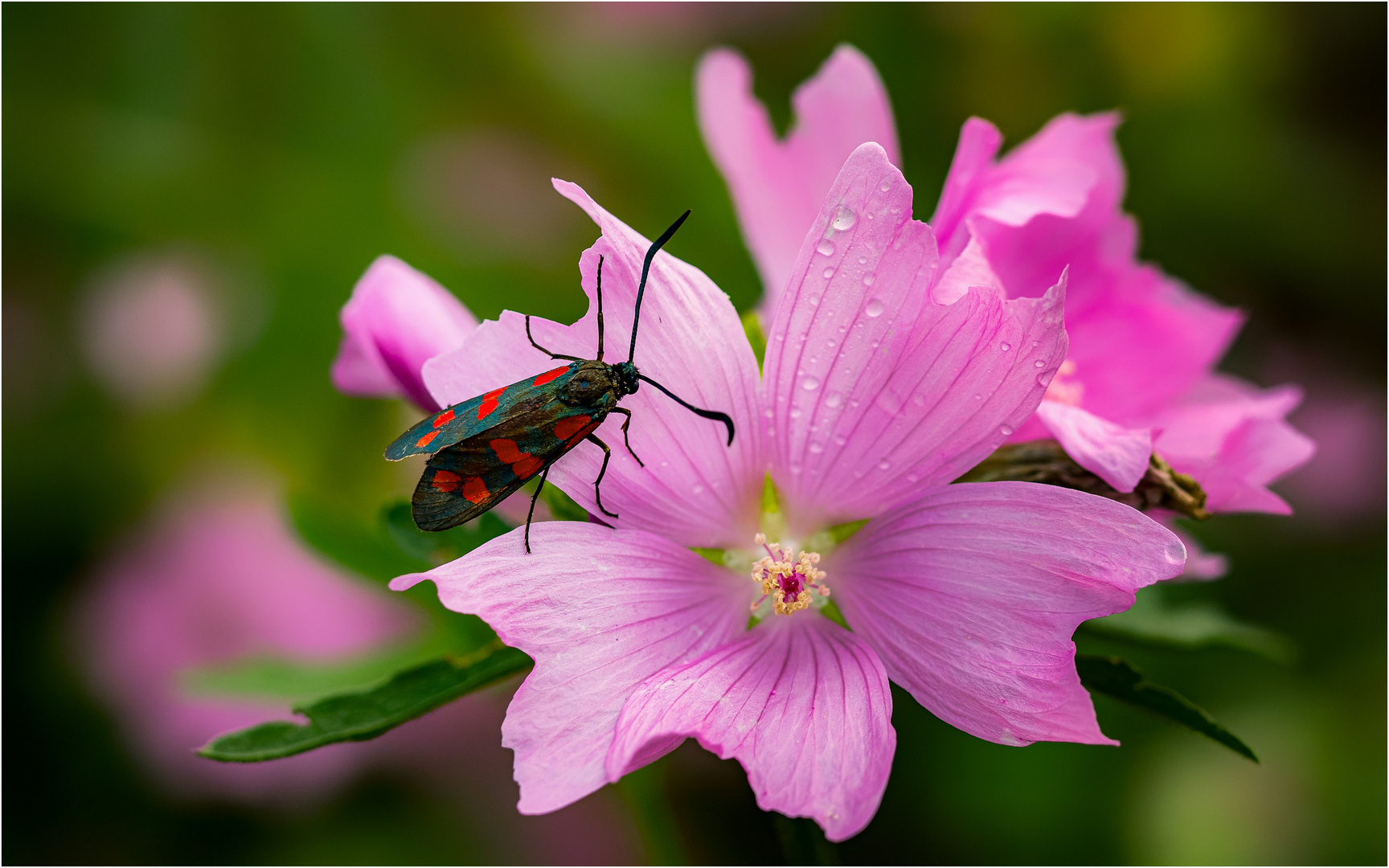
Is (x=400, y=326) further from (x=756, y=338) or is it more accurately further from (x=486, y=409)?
(x=756, y=338)

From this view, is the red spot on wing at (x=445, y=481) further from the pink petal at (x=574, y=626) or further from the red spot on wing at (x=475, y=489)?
the pink petal at (x=574, y=626)

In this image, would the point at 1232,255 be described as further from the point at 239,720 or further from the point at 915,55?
the point at 239,720

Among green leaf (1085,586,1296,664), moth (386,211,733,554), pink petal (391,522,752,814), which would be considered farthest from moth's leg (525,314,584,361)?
green leaf (1085,586,1296,664)

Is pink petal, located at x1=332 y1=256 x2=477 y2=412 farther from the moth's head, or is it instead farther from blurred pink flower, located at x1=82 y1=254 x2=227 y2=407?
blurred pink flower, located at x1=82 y1=254 x2=227 y2=407

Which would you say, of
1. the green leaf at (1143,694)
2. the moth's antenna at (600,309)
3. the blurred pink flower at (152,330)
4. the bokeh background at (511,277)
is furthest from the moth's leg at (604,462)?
the blurred pink flower at (152,330)

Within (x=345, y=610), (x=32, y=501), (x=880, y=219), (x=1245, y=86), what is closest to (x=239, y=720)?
(x=345, y=610)
